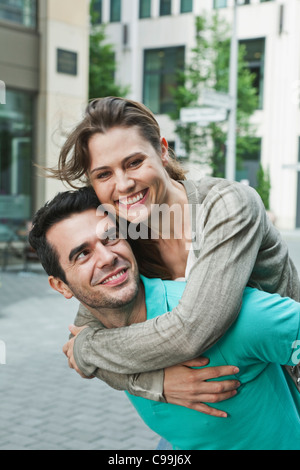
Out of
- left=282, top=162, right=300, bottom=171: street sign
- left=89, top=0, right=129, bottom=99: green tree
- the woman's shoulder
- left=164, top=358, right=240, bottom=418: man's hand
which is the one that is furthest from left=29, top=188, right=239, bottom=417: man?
left=282, top=162, right=300, bottom=171: street sign

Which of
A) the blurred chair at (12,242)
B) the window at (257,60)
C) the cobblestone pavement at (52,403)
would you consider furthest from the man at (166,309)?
the window at (257,60)

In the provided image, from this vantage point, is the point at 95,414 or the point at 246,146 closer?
the point at 95,414

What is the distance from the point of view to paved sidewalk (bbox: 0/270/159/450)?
16.1 ft

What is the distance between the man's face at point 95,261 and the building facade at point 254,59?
97.4 ft

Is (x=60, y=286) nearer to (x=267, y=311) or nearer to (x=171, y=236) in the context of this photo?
(x=171, y=236)

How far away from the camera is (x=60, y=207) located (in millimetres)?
2098

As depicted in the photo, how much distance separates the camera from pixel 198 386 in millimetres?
1926

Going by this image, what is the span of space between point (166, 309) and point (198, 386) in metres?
0.25

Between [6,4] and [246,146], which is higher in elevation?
[6,4]

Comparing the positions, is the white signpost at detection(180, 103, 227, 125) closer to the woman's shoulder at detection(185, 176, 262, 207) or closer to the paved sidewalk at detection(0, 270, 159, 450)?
the paved sidewalk at detection(0, 270, 159, 450)

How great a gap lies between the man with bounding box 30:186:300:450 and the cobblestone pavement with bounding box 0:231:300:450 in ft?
9.52
